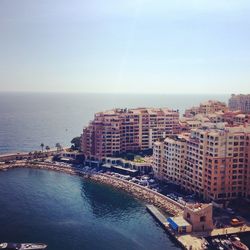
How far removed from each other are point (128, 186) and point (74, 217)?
28.1 metres

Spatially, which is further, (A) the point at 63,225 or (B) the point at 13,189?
→ (B) the point at 13,189

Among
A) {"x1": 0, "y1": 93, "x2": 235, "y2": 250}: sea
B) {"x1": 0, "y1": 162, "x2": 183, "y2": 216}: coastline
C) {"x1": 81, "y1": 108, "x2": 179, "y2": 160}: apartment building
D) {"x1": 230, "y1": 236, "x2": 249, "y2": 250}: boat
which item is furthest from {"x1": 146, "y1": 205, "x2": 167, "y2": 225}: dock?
{"x1": 81, "y1": 108, "x2": 179, "y2": 160}: apartment building

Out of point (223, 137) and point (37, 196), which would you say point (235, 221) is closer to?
point (223, 137)

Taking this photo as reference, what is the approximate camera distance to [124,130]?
15112cm

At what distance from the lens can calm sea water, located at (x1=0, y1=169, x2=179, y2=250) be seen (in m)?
81.6

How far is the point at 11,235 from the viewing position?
272ft

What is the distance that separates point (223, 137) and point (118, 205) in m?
33.8

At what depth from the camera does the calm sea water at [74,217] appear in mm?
81562

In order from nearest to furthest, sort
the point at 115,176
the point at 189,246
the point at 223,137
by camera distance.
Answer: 1. the point at 189,246
2. the point at 223,137
3. the point at 115,176

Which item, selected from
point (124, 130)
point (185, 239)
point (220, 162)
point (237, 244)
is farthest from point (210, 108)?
point (237, 244)

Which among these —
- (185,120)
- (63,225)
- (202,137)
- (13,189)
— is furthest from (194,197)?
(185,120)

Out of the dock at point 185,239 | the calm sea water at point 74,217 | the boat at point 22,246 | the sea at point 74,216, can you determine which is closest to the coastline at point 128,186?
the sea at point 74,216

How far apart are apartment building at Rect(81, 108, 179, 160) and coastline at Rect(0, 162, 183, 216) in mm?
13230

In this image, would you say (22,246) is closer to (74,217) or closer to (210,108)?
(74,217)
